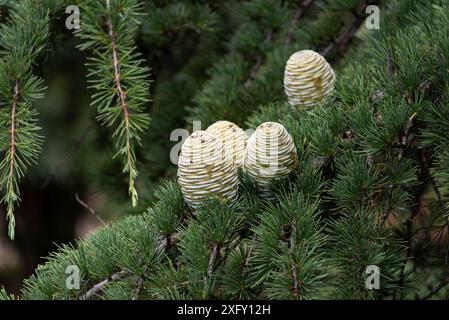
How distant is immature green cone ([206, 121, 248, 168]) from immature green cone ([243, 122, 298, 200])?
0.04 metres

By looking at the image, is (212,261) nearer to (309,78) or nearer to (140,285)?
(140,285)

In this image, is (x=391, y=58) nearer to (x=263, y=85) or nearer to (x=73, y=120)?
(x=263, y=85)

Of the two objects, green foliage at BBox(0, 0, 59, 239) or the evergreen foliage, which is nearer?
the evergreen foliage

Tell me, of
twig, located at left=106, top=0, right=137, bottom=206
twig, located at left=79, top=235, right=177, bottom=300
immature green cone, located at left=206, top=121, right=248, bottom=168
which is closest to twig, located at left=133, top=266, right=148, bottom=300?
twig, located at left=79, top=235, right=177, bottom=300

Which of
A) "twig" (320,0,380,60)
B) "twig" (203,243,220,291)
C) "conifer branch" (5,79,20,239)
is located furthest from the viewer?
"twig" (320,0,380,60)

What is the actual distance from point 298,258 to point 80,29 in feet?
→ 1.96

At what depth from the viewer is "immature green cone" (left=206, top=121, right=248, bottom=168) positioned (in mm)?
1026

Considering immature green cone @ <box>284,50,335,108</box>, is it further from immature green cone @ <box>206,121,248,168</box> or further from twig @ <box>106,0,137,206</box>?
twig @ <box>106,0,137,206</box>

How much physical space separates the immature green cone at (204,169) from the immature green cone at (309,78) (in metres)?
0.29

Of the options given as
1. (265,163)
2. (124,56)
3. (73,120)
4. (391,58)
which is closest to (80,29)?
(124,56)

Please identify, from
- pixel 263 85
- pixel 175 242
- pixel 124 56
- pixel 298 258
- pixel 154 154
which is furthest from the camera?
pixel 154 154

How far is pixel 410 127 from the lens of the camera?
3.25 feet

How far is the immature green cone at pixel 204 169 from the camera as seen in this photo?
93cm

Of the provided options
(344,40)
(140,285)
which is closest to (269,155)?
(140,285)
